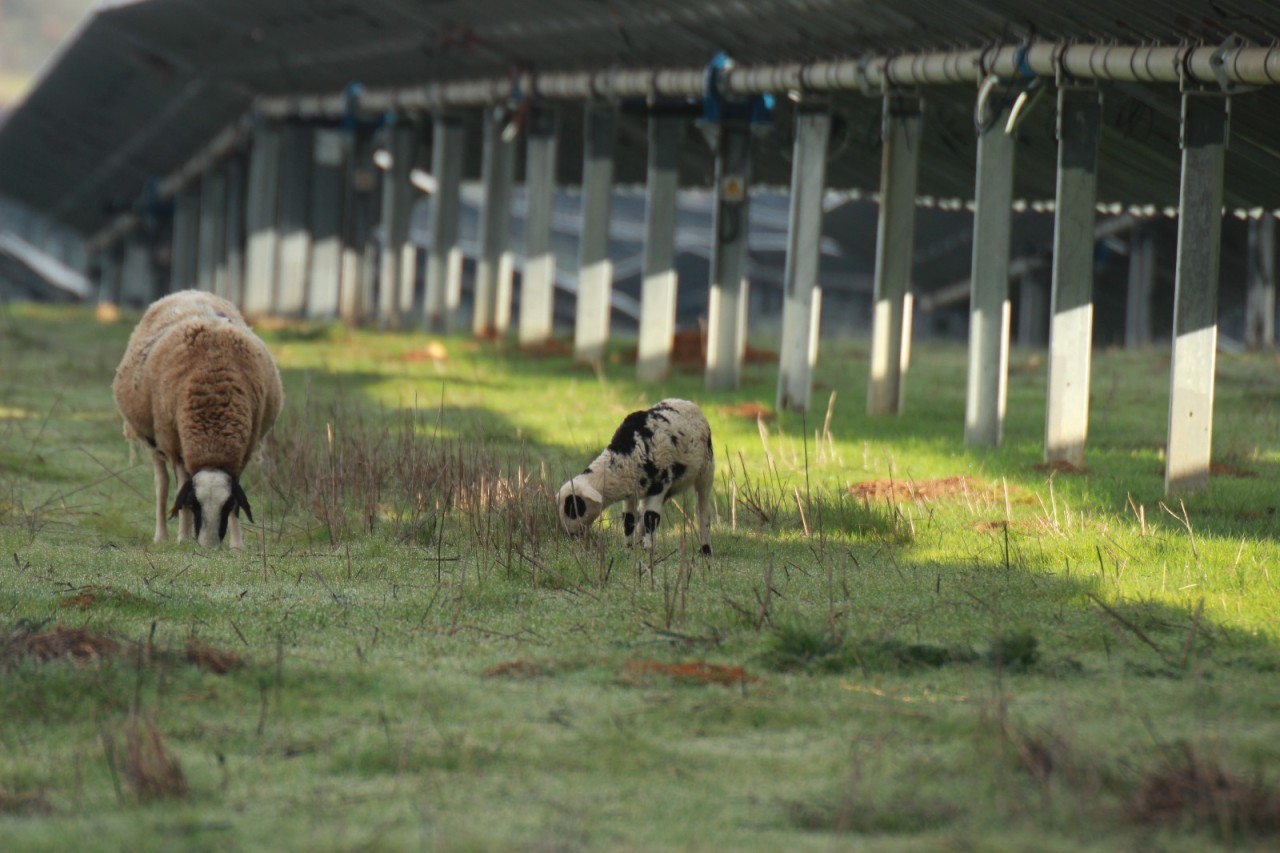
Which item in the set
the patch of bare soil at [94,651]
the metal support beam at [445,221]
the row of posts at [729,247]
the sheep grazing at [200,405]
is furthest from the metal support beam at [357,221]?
the patch of bare soil at [94,651]

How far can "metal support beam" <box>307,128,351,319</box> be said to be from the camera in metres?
38.9

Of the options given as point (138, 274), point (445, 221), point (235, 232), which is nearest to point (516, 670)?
point (445, 221)

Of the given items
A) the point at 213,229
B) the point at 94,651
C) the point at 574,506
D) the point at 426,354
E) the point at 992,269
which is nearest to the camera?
the point at 94,651

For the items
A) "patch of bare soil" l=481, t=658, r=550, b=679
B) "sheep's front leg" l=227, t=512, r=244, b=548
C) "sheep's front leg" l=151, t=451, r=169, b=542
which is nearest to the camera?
"patch of bare soil" l=481, t=658, r=550, b=679

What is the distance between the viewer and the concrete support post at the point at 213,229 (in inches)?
1999

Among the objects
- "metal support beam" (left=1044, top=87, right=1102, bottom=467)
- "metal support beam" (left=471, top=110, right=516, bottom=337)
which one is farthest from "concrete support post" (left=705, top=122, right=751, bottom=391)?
"metal support beam" (left=471, top=110, right=516, bottom=337)

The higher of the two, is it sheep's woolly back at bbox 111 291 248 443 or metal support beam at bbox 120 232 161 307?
metal support beam at bbox 120 232 161 307

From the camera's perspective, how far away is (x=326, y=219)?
39.2m

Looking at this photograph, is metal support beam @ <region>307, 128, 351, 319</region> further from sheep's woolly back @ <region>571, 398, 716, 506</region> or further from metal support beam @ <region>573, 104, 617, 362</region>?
sheep's woolly back @ <region>571, 398, 716, 506</region>

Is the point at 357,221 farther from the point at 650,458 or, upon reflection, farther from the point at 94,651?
the point at 94,651

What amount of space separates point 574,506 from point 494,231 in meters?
22.2

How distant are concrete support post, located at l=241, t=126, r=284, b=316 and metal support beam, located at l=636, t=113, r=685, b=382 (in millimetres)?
17918

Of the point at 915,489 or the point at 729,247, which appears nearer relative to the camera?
the point at 915,489

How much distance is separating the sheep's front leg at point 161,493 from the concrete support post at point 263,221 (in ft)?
93.2
